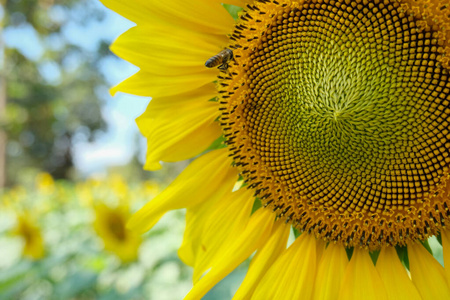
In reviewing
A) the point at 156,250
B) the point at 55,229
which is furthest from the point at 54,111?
the point at 156,250

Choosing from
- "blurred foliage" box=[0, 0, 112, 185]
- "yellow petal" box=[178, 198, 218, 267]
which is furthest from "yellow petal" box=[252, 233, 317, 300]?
"blurred foliage" box=[0, 0, 112, 185]

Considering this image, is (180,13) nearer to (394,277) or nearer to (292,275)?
(292,275)

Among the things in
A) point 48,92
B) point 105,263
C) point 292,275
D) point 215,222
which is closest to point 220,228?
point 215,222

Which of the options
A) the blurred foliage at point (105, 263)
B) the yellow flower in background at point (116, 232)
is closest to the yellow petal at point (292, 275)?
the blurred foliage at point (105, 263)

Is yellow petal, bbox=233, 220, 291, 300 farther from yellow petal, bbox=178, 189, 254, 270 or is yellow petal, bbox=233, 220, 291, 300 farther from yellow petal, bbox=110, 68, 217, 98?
yellow petal, bbox=110, 68, 217, 98

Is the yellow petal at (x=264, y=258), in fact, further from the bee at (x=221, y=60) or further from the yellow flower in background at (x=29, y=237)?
Result: the yellow flower in background at (x=29, y=237)

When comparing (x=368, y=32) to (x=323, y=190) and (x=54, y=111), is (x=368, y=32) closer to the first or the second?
(x=323, y=190)
